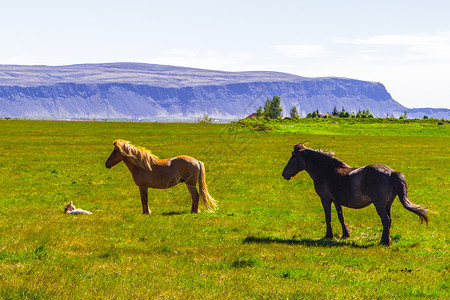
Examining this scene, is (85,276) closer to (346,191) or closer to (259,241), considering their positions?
(259,241)

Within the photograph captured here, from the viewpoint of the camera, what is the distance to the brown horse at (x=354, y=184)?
13.3 m

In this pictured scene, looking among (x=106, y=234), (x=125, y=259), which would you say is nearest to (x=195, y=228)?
(x=106, y=234)

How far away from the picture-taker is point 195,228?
52.6 ft

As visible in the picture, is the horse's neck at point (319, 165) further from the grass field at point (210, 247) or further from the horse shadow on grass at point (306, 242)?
the grass field at point (210, 247)

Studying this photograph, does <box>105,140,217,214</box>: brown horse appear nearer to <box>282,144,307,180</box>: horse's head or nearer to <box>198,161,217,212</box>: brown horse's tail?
<box>198,161,217,212</box>: brown horse's tail

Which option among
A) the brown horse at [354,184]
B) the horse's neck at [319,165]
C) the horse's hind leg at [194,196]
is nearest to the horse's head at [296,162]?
the brown horse at [354,184]

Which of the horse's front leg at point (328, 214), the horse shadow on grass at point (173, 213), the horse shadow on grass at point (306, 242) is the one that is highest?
the horse's front leg at point (328, 214)

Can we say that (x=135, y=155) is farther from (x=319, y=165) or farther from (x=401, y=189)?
(x=401, y=189)

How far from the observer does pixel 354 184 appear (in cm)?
1391

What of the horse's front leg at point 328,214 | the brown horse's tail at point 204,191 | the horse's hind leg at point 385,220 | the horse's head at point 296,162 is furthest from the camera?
the brown horse's tail at point 204,191

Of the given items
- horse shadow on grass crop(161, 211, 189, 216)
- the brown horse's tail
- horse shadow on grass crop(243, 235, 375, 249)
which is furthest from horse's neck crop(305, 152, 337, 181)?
horse shadow on grass crop(161, 211, 189, 216)

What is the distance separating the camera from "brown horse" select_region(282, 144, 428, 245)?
13.3m

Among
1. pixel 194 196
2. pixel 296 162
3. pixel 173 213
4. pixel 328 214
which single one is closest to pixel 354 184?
pixel 328 214

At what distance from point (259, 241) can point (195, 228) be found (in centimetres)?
268
